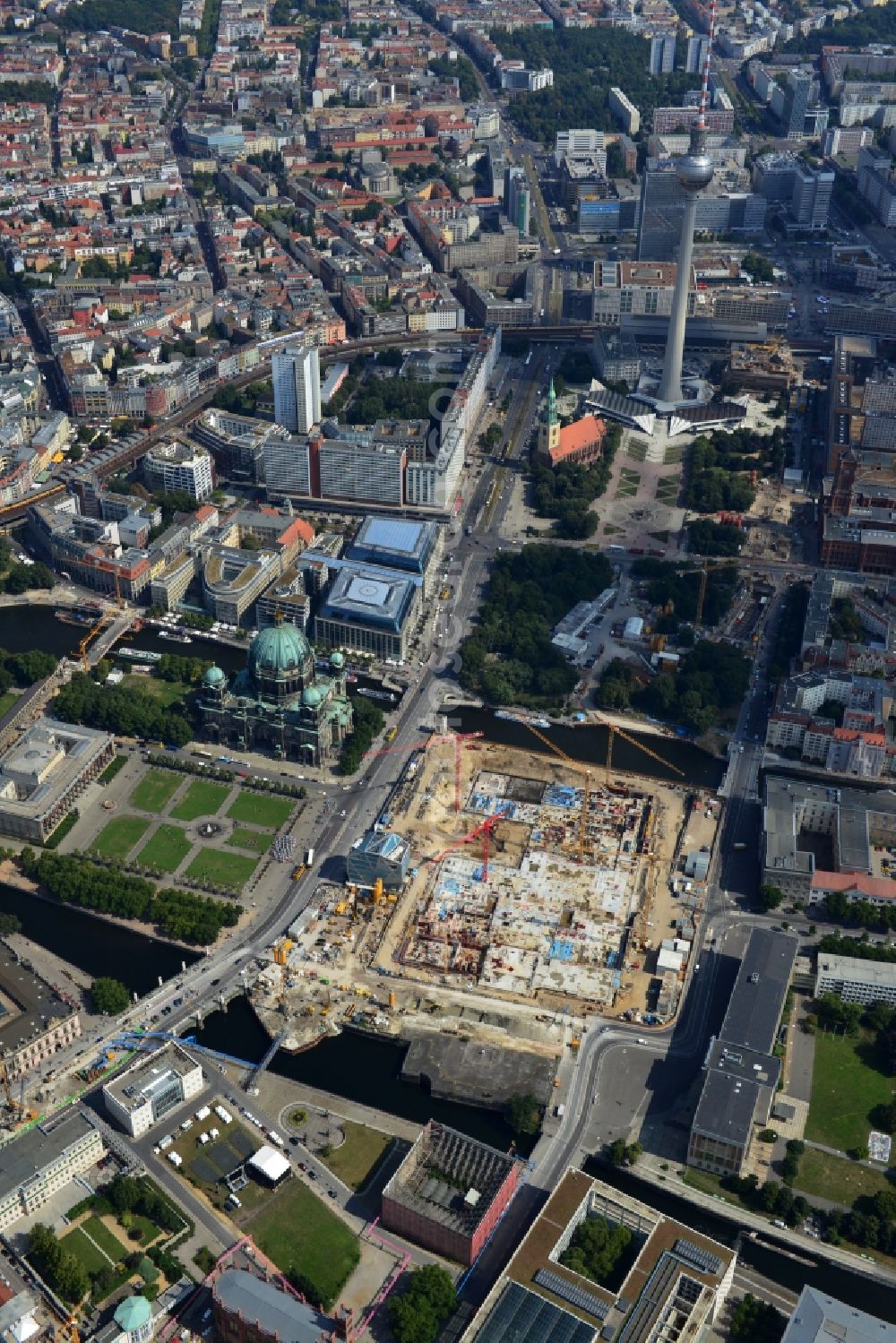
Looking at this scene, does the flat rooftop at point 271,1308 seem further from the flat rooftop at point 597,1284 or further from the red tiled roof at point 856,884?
the red tiled roof at point 856,884

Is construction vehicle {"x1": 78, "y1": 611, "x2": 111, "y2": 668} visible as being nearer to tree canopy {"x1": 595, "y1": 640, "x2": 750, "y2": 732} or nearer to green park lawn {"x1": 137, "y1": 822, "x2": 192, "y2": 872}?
green park lawn {"x1": 137, "y1": 822, "x2": 192, "y2": 872}

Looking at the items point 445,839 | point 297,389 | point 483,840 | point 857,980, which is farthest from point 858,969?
point 297,389

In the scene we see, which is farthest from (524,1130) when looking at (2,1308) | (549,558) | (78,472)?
(78,472)

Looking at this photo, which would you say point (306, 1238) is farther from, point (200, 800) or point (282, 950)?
point (200, 800)

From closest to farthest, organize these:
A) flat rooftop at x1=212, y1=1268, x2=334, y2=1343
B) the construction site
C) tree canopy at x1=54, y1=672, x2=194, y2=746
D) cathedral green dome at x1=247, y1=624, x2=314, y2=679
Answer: flat rooftop at x1=212, y1=1268, x2=334, y2=1343 → the construction site → cathedral green dome at x1=247, y1=624, x2=314, y2=679 → tree canopy at x1=54, y1=672, x2=194, y2=746

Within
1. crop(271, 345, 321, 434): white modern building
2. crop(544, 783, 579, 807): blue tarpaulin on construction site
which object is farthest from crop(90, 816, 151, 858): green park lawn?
crop(271, 345, 321, 434): white modern building

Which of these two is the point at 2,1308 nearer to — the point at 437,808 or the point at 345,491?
the point at 437,808

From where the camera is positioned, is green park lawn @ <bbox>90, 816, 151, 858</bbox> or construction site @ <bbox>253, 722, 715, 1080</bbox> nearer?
construction site @ <bbox>253, 722, 715, 1080</bbox>

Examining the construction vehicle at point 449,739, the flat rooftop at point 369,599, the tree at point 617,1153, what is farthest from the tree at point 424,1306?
the flat rooftop at point 369,599
